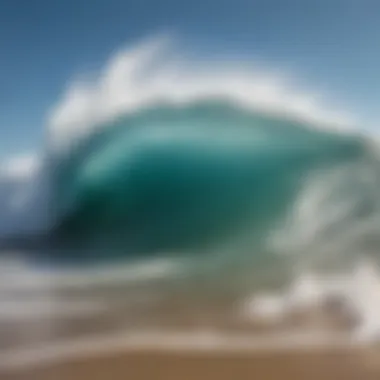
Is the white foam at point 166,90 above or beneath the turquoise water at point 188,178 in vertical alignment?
above

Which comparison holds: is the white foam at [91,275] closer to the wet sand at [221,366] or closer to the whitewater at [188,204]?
the whitewater at [188,204]

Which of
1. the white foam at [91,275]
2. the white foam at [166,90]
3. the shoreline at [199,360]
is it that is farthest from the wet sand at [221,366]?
the white foam at [166,90]

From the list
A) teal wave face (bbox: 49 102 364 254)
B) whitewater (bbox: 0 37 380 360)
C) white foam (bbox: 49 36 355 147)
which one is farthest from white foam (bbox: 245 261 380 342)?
white foam (bbox: 49 36 355 147)

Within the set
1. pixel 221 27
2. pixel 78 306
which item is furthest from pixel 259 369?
pixel 221 27

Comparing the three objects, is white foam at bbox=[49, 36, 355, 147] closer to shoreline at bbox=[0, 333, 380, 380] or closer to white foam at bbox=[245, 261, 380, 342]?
white foam at bbox=[245, 261, 380, 342]

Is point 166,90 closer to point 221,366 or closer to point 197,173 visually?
point 197,173

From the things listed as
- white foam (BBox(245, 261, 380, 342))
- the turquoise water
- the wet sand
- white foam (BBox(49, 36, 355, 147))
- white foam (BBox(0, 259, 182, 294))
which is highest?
white foam (BBox(49, 36, 355, 147))

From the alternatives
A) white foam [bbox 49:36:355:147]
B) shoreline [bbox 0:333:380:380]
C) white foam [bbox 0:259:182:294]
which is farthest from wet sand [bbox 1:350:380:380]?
white foam [bbox 49:36:355:147]

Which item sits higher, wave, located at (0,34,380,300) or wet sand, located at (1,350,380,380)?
wave, located at (0,34,380,300)
